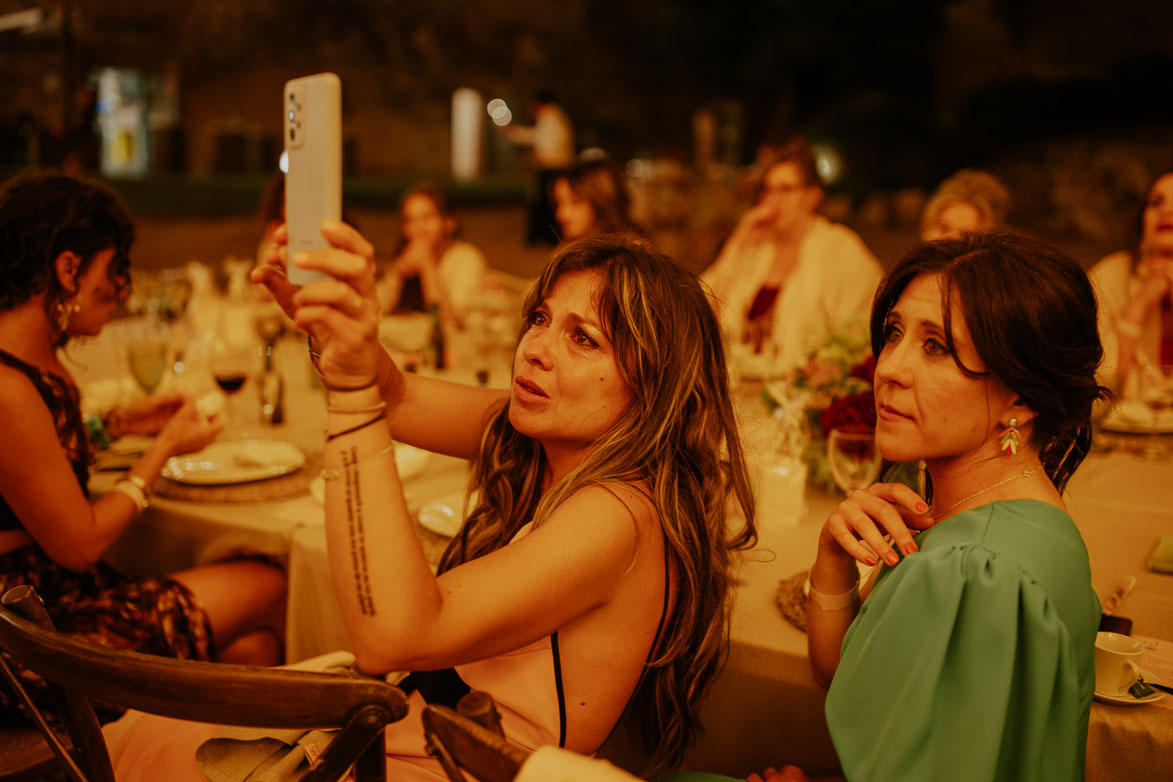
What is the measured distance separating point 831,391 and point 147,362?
167 centimetres

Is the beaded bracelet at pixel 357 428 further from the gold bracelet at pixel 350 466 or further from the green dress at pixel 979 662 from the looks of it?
the green dress at pixel 979 662

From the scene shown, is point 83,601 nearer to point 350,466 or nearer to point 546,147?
point 350,466

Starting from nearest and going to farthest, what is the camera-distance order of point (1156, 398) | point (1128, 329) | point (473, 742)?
point (473, 742) < point (1156, 398) < point (1128, 329)

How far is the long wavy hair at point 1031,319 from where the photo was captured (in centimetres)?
108

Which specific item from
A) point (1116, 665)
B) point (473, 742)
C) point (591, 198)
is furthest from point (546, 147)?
point (473, 742)

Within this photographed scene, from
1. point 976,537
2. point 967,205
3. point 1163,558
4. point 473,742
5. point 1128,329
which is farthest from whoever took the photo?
point 967,205

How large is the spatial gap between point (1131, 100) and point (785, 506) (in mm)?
14400

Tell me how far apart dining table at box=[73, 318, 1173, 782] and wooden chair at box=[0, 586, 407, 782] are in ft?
1.91

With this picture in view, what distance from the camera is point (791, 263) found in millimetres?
3992

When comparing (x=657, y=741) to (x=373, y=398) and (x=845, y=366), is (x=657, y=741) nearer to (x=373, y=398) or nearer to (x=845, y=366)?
(x=373, y=398)

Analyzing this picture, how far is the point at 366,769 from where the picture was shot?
1.10 metres

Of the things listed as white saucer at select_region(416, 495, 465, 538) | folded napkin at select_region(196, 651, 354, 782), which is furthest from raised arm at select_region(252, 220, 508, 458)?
folded napkin at select_region(196, 651, 354, 782)

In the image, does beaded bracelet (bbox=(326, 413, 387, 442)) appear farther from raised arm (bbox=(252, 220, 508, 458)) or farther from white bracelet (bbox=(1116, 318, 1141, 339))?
white bracelet (bbox=(1116, 318, 1141, 339))

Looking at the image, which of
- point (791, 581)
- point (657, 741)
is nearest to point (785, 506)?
point (791, 581)
